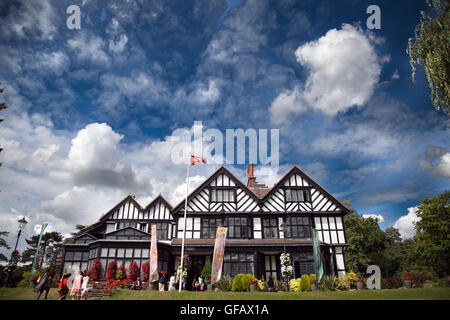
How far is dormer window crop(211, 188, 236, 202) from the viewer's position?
27.1 m

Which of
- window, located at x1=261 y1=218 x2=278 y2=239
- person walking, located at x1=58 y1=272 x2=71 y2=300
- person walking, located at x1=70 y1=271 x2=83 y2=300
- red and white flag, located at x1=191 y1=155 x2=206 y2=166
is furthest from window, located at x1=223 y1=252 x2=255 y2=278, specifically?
person walking, located at x1=58 y1=272 x2=71 y2=300

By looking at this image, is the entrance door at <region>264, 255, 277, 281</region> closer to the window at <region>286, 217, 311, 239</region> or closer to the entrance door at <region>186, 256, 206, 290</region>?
the window at <region>286, 217, 311, 239</region>

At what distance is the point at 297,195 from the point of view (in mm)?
27531

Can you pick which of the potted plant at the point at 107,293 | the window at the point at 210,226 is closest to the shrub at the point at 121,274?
the potted plant at the point at 107,293

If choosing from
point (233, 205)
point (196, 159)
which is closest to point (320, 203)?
point (233, 205)

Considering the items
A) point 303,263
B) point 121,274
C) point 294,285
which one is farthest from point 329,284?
point 121,274

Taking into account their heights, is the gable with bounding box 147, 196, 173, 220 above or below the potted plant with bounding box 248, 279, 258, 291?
above

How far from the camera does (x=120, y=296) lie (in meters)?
15.4

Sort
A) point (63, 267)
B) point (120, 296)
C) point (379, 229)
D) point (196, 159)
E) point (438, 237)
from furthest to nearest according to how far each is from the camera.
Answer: point (379, 229), point (438, 237), point (63, 267), point (196, 159), point (120, 296)

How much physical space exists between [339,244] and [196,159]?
53.4 feet
